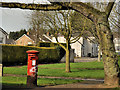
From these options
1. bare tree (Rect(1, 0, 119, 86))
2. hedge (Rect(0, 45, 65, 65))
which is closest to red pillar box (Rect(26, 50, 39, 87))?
bare tree (Rect(1, 0, 119, 86))

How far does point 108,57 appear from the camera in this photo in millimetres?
8000

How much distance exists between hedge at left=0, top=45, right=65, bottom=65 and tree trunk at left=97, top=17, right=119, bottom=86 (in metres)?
20.3

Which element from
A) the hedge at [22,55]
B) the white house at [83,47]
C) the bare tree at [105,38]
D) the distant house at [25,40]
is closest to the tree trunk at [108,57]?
the bare tree at [105,38]

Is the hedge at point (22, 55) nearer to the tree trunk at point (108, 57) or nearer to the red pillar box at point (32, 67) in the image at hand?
the red pillar box at point (32, 67)

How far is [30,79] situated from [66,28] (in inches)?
395

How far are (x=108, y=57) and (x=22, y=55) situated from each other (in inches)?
879

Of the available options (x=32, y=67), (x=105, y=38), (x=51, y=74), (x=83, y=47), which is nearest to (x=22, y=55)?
(x=51, y=74)

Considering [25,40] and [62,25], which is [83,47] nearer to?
[25,40]

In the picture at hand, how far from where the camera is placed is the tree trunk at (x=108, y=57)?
790 centimetres

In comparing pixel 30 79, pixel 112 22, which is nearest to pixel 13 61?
pixel 112 22

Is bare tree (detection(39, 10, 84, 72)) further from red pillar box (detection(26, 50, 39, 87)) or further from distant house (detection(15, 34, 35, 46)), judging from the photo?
distant house (detection(15, 34, 35, 46))

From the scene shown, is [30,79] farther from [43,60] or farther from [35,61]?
[43,60]

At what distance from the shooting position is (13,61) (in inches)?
1092

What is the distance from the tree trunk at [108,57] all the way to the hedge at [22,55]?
20.3 meters
